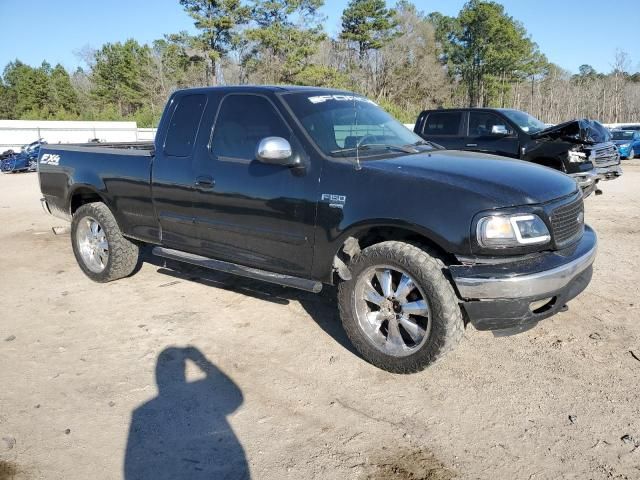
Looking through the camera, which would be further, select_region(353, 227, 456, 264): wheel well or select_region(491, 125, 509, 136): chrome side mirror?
select_region(491, 125, 509, 136): chrome side mirror

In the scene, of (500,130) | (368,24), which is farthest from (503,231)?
(368,24)

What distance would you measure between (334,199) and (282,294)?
183cm

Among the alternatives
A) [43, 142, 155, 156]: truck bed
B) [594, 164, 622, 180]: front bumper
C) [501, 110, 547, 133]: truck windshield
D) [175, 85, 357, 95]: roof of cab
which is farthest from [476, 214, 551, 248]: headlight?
[594, 164, 622, 180]: front bumper

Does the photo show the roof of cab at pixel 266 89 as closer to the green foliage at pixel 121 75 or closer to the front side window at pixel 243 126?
the front side window at pixel 243 126

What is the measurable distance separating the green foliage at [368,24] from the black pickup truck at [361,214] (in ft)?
156

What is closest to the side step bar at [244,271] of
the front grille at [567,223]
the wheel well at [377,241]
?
the wheel well at [377,241]

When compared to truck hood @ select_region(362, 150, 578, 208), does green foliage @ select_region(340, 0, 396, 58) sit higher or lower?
higher

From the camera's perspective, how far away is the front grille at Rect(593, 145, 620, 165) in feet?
34.7

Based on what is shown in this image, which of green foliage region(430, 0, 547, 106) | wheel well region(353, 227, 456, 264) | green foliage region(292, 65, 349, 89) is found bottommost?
wheel well region(353, 227, 456, 264)

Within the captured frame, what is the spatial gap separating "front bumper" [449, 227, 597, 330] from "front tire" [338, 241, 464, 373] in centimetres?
14

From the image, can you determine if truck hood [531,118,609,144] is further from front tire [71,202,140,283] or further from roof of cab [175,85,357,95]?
front tire [71,202,140,283]

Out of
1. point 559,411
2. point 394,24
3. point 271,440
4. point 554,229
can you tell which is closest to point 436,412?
point 559,411

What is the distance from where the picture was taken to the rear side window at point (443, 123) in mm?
11323

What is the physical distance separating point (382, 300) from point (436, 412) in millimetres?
826
